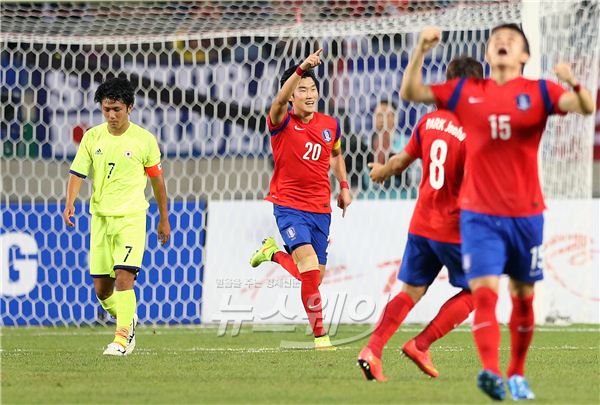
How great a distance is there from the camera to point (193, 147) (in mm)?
12969

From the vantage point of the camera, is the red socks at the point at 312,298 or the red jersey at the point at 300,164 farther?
the red jersey at the point at 300,164

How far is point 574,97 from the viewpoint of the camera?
17.6 ft

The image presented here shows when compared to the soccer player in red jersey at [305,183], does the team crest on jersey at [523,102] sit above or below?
above

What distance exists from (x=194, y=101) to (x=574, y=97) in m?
7.74

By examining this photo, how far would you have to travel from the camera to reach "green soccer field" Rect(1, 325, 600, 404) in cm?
565

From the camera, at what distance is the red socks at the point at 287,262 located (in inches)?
364

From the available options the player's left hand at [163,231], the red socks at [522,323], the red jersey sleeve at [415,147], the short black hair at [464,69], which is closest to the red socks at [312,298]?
the player's left hand at [163,231]

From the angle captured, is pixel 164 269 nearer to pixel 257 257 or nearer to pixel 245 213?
pixel 245 213

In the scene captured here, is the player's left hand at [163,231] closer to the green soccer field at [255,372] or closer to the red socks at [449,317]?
the green soccer field at [255,372]

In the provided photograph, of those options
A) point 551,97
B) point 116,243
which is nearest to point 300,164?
point 116,243

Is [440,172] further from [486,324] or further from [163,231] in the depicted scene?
[163,231]

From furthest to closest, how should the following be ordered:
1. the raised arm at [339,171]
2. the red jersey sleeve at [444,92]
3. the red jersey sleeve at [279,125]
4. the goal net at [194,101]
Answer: the goal net at [194,101], the raised arm at [339,171], the red jersey sleeve at [279,125], the red jersey sleeve at [444,92]

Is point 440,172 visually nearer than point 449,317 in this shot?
Yes

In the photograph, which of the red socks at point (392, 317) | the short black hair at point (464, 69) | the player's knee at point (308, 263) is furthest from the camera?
the player's knee at point (308, 263)
